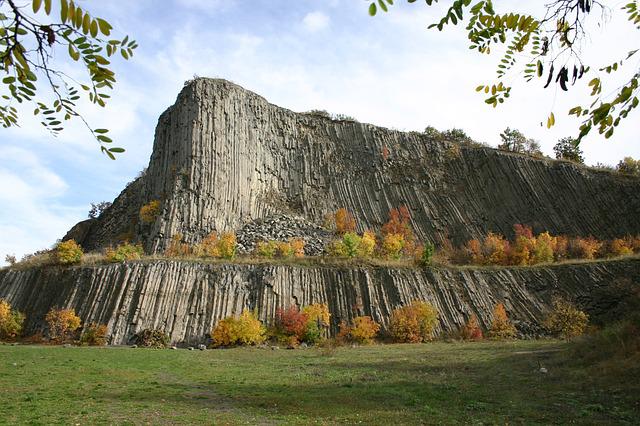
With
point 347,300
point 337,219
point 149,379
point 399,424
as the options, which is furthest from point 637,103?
point 337,219

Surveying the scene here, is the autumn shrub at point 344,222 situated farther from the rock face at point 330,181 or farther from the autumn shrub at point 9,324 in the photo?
the autumn shrub at point 9,324

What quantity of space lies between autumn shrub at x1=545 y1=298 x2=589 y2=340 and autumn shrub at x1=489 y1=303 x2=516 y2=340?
277cm

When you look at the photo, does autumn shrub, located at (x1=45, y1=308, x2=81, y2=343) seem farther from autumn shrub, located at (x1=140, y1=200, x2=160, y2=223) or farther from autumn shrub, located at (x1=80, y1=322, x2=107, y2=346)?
autumn shrub, located at (x1=140, y1=200, x2=160, y2=223)

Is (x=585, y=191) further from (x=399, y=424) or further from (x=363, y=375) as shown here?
(x=399, y=424)

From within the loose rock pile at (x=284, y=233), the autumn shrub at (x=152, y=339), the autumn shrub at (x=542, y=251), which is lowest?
the autumn shrub at (x=152, y=339)

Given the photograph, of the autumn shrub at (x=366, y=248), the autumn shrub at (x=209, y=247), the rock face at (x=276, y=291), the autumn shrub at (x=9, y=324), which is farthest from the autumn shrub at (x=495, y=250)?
the autumn shrub at (x=9, y=324)

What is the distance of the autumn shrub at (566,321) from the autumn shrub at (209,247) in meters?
26.4

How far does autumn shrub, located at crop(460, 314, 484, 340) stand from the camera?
1474 inches

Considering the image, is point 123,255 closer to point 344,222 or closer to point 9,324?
point 9,324

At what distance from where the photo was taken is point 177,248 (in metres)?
45.7

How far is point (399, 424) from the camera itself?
1183 cm

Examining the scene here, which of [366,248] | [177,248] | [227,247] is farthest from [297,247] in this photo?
[177,248]

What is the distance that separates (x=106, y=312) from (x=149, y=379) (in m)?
19.7

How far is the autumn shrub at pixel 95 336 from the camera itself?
34.6 m
